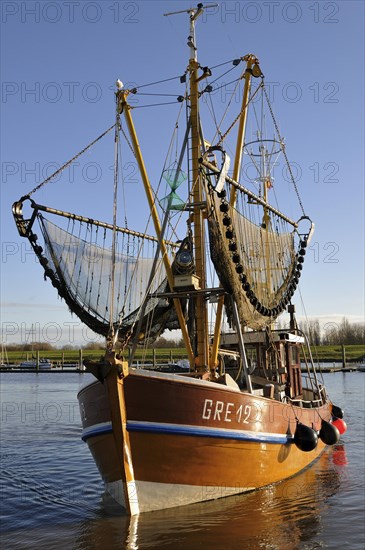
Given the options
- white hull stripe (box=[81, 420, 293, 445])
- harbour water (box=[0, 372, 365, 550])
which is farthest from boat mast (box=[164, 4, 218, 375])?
harbour water (box=[0, 372, 365, 550])

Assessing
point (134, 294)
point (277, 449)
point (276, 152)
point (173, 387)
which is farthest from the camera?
point (276, 152)

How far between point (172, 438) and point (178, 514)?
5.94 feet

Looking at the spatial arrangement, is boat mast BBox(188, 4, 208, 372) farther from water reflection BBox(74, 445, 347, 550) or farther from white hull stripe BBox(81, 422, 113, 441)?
water reflection BBox(74, 445, 347, 550)

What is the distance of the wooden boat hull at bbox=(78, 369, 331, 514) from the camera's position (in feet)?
40.2

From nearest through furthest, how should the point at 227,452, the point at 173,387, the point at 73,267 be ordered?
the point at 173,387
the point at 227,452
the point at 73,267

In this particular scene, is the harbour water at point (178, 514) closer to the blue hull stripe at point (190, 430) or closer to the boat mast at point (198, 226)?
the blue hull stripe at point (190, 430)

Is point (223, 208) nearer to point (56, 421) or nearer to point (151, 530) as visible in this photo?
point (151, 530)

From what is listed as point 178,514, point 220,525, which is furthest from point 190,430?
point 220,525

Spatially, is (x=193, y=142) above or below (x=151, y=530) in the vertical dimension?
→ above

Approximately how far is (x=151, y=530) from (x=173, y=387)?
2972 mm

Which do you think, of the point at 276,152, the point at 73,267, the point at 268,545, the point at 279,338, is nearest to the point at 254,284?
the point at 279,338

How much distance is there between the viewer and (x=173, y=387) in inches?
484

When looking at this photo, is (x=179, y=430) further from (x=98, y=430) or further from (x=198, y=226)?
(x=198, y=226)

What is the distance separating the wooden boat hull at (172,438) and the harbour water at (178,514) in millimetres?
518
